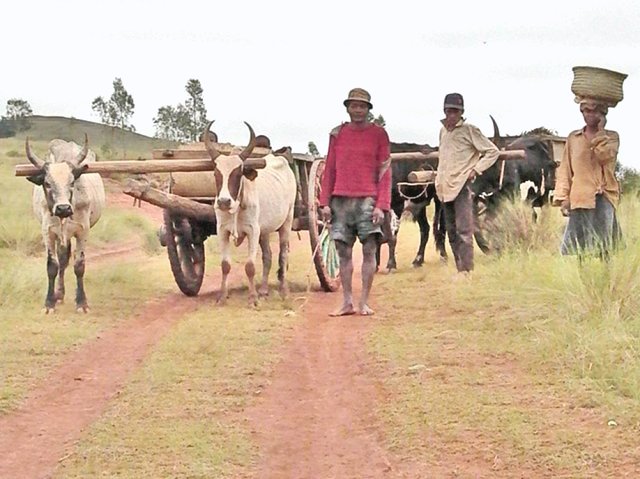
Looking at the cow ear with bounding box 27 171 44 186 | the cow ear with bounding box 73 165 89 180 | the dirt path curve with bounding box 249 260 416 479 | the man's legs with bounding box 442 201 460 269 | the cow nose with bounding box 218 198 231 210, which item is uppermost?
the cow ear with bounding box 73 165 89 180

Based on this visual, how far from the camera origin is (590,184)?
24.1ft

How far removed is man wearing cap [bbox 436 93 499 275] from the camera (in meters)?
10.1

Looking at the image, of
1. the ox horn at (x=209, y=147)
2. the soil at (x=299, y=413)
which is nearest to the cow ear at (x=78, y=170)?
the ox horn at (x=209, y=147)

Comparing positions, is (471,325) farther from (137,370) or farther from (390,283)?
(390,283)

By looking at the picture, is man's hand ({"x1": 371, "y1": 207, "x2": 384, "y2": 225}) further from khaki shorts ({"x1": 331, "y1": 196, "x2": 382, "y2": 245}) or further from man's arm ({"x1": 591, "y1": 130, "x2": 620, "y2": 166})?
man's arm ({"x1": 591, "y1": 130, "x2": 620, "y2": 166})

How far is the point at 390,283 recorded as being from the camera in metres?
11.2

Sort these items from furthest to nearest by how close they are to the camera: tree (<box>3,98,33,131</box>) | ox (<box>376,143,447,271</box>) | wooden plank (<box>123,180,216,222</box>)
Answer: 1. tree (<box>3,98,33,131</box>)
2. ox (<box>376,143,447,271</box>)
3. wooden plank (<box>123,180,216,222</box>)

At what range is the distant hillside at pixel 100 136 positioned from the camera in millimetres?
40000

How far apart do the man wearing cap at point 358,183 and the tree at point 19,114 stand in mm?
44970

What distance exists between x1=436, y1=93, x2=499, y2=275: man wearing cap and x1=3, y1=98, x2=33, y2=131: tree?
4407 centimetres

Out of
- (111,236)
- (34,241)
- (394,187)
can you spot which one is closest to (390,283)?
(394,187)

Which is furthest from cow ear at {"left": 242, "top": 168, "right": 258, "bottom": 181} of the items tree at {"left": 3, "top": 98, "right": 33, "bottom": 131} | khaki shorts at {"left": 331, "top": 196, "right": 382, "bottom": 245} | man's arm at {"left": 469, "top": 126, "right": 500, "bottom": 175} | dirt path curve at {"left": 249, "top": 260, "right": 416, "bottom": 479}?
→ tree at {"left": 3, "top": 98, "right": 33, "bottom": 131}

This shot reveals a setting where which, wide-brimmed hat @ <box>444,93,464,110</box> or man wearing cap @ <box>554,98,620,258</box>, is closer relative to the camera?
man wearing cap @ <box>554,98,620,258</box>

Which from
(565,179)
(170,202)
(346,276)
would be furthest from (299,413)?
(170,202)
